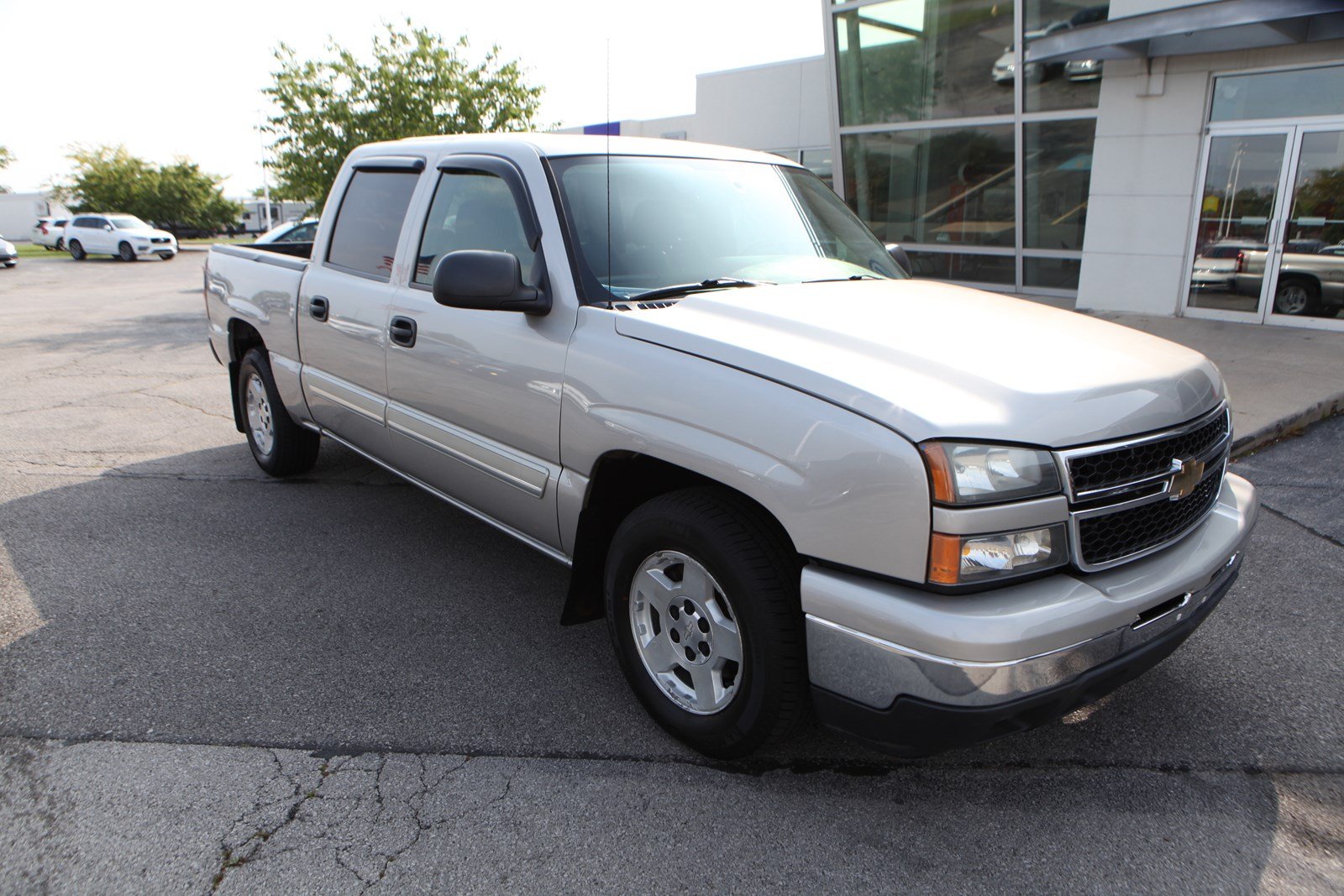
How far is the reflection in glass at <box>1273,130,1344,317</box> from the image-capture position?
10.6 m

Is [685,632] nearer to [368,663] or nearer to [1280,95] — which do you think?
[368,663]

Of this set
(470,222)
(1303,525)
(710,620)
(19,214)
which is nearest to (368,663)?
(710,620)

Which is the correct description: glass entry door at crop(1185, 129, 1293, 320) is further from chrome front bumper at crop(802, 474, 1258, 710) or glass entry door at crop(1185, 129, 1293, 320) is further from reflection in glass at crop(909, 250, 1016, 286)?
chrome front bumper at crop(802, 474, 1258, 710)

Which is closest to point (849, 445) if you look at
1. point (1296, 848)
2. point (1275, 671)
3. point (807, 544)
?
point (807, 544)

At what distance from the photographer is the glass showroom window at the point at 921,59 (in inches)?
527

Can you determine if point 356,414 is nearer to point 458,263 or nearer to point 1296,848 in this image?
point 458,263

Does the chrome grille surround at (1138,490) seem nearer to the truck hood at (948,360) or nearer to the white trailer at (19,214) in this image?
the truck hood at (948,360)

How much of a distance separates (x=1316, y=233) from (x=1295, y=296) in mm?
752

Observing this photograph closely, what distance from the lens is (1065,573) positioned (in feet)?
7.79

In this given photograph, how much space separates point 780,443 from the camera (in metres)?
2.39

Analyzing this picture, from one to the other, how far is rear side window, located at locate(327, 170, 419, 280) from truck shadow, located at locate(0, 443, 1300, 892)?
1.44 metres

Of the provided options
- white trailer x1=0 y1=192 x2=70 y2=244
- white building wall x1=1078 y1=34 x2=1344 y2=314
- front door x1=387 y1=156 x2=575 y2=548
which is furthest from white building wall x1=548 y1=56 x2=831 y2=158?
white trailer x1=0 y1=192 x2=70 y2=244

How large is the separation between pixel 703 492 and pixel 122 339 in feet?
41.3

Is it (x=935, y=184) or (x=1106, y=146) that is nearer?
(x=1106, y=146)
